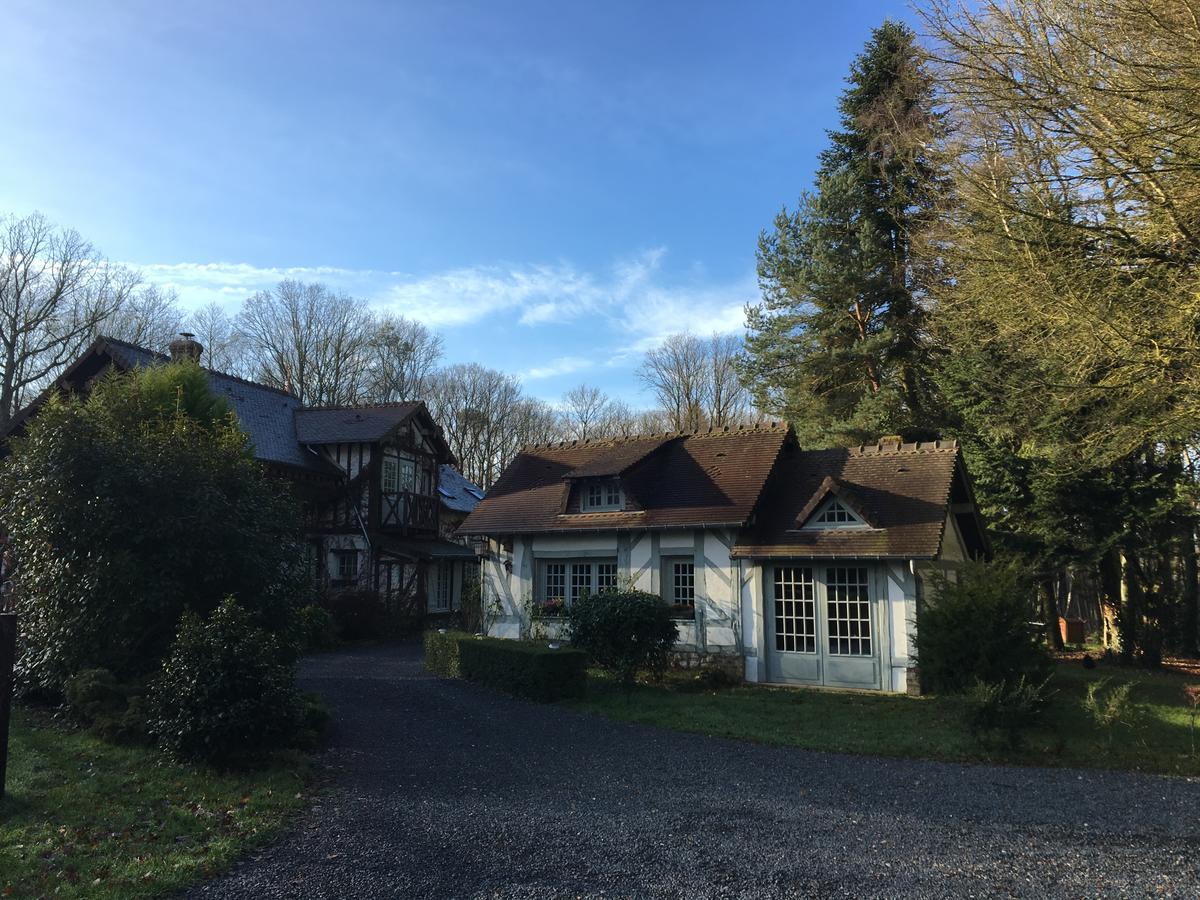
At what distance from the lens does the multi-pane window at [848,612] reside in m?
13.9

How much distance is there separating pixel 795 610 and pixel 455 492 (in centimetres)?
1969

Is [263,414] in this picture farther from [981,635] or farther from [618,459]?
[981,635]

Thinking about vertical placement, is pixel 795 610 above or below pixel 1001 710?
above

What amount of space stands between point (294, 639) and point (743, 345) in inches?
701

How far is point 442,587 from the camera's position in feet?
84.5

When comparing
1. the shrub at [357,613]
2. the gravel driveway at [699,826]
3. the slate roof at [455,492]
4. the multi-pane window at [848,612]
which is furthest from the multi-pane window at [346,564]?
the multi-pane window at [848,612]

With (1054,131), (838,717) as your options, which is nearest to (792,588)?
(838,717)

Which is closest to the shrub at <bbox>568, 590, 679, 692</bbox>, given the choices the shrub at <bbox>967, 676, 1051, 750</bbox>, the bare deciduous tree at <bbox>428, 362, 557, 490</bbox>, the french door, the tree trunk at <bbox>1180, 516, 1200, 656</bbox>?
the french door

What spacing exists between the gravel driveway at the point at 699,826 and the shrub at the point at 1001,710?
72cm

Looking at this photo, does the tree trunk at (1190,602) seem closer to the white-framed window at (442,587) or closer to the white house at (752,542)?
the white house at (752,542)

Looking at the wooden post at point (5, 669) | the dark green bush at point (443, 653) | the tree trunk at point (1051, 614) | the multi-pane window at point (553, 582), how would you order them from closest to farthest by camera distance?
the wooden post at point (5, 669) < the dark green bush at point (443, 653) < the multi-pane window at point (553, 582) < the tree trunk at point (1051, 614)

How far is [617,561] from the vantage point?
649 inches

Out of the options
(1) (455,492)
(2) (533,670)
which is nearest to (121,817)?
(2) (533,670)

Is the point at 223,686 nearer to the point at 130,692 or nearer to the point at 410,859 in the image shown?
the point at 130,692
